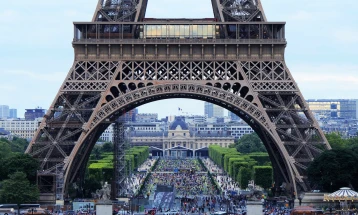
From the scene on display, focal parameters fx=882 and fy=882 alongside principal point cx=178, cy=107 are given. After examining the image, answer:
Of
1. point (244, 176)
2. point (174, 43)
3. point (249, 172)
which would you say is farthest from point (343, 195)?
point (249, 172)

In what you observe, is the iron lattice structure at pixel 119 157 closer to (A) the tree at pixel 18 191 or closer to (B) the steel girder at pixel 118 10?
(B) the steel girder at pixel 118 10

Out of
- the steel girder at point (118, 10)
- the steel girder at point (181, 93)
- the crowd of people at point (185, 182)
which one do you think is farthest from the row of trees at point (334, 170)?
the crowd of people at point (185, 182)

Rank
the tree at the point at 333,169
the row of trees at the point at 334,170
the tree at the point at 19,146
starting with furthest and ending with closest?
the tree at the point at 19,146, the row of trees at the point at 334,170, the tree at the point at 333,169

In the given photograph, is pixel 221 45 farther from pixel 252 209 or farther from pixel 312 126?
pixel 252 209

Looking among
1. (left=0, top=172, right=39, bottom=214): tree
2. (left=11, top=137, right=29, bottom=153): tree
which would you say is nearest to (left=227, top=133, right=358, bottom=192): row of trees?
(left=0, top=172, right=39, bottom=214): tree

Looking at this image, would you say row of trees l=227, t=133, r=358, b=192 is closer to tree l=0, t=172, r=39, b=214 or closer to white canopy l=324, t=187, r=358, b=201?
white canopy l=324, t=187, r=358, b=201

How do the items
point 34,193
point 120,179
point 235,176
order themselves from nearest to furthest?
point 34,193 → point 120,179 → point 235,176

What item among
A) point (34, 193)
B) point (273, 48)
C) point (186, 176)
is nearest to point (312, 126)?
point (273, 48)

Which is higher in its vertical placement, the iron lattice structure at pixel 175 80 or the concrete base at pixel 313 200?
the iron lattice structure at pixel 175 80
